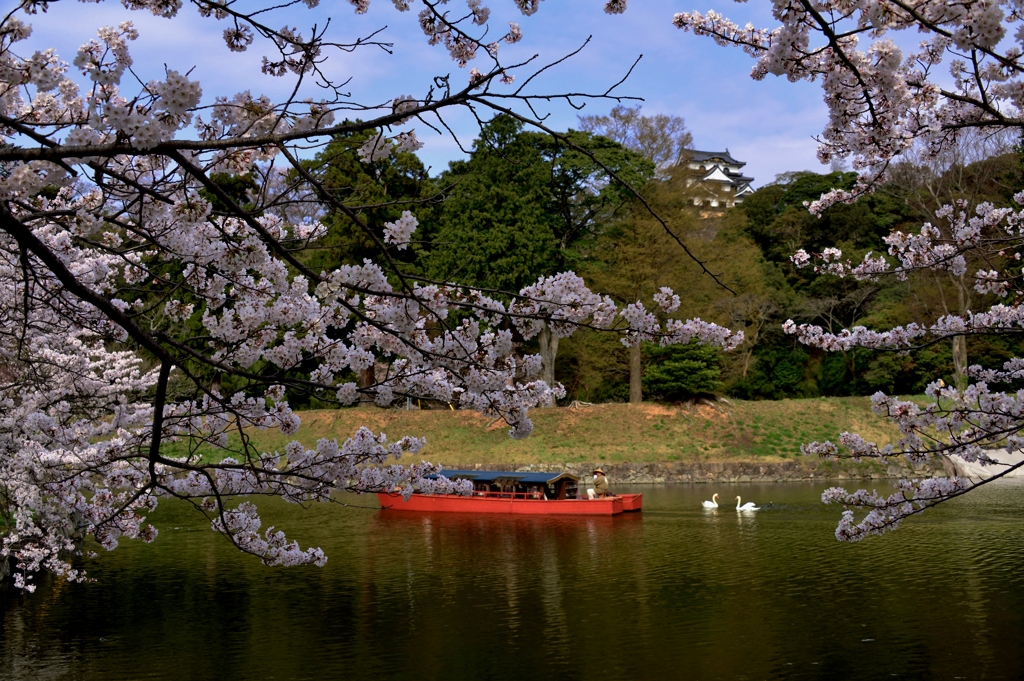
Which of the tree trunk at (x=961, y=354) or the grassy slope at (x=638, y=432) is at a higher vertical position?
the tree trunk at (x=961, y=354)

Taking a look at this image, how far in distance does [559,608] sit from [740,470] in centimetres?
1769

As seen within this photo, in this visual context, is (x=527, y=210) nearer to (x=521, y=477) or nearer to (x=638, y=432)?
(x=638, y=432)

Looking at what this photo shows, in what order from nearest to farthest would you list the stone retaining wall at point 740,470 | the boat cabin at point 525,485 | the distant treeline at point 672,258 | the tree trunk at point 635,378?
the boat cabin at point 525,485, the stone retaining wall at point 740,470, the distant treeline at point 672,258, the tree trunk at point 635,378

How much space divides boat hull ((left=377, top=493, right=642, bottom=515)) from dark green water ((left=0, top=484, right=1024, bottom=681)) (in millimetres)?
2311

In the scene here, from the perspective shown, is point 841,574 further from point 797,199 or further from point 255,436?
point 797,199

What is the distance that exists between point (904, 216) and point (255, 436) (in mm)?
29530

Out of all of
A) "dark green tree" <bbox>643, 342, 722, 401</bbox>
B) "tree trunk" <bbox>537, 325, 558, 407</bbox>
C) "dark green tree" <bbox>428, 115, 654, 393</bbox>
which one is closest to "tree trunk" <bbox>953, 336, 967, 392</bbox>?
"dark green tree" <bbox>643, 342, 722, 401</bbox>

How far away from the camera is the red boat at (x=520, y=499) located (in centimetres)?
2111

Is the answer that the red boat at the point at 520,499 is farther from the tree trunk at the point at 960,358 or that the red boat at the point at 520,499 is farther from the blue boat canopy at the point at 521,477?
the tree trunk at the point at 960,358

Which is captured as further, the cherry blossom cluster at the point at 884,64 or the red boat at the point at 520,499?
the red boat at the point at 520,499

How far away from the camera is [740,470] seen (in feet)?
91.8

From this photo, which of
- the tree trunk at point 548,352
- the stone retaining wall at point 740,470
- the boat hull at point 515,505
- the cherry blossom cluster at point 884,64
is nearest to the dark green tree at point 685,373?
the tree trunk at point 548,352

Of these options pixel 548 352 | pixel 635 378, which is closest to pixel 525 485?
pixel 548 352

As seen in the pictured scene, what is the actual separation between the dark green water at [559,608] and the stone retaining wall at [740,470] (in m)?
8.14
